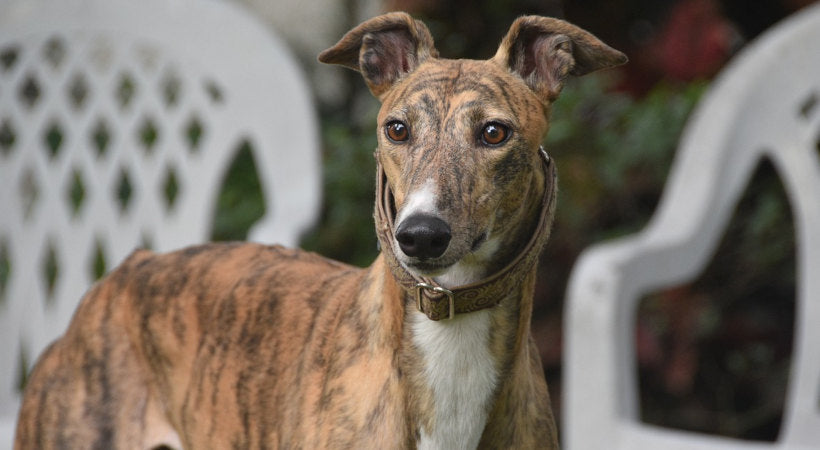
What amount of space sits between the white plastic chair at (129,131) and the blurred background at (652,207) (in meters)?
0.77

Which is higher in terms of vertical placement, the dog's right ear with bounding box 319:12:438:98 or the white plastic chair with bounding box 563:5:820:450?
the dog's right ear with bounding box 319:12:438:98

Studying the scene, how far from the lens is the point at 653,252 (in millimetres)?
3562

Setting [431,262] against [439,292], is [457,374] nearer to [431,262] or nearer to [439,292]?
[439,292]

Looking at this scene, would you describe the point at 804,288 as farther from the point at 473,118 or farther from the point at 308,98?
the point at 473,118

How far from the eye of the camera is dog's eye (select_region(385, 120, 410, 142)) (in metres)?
2.07

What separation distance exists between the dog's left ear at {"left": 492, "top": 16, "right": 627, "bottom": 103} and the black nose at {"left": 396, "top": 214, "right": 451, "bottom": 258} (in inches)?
19.7

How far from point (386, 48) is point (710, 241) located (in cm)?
184

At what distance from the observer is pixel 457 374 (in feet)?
7.00

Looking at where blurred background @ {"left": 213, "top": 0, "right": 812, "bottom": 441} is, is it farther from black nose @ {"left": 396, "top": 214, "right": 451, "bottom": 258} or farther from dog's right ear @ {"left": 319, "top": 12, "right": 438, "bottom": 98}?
black nose @ {"left": 396, "top": 214, "right": 451, "bottom": 258}

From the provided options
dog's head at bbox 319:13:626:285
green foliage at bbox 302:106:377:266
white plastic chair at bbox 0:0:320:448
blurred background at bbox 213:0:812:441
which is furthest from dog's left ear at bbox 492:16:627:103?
green foliage at bbox 302:106:377:266

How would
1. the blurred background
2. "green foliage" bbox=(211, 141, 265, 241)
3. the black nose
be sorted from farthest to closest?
"green foliage" bbox=(211, 141, 265, 241)
the blurred background
the black nose

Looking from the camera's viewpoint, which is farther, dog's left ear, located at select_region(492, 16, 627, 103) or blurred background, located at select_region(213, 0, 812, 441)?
blurred background, located at select_region(213, 0, 812, 441)

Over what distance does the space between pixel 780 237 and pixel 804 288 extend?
93 centimetres

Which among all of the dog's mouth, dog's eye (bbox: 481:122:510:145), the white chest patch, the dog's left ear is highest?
the dog's left ear
